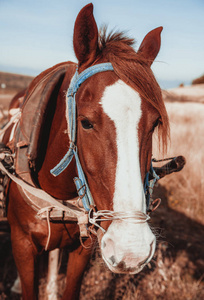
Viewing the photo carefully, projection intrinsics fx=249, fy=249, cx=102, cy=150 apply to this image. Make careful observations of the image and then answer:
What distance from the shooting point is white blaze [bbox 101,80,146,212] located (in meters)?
1.23

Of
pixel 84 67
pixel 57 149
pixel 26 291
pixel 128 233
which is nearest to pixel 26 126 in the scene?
pixel 57 149

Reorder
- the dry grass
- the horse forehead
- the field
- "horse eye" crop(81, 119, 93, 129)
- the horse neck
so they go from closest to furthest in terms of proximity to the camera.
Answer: the horse forehead
"horse eye" crop(81, 119, 93, 129)
the horse neck
the field
the dry grass

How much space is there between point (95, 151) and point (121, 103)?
296 mm

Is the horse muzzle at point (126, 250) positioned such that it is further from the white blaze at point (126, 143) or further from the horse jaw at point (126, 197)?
the white blaze at point (126, 143)

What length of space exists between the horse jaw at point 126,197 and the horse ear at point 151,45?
60 cm

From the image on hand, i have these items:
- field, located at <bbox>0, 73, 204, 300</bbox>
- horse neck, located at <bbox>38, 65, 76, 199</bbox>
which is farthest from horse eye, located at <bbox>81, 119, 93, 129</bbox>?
field, located at <bbox>0, 73, 204, 300</bbox>

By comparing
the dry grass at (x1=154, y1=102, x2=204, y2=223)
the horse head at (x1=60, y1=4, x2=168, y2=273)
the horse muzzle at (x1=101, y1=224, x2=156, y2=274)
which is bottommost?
the dry grass at (x1=154, y1=102, x2=204, y2=223)

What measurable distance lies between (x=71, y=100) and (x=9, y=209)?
3.89ft

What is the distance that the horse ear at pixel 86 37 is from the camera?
1469mm

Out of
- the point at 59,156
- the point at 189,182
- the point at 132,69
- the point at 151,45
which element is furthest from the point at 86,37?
the point at 189,182

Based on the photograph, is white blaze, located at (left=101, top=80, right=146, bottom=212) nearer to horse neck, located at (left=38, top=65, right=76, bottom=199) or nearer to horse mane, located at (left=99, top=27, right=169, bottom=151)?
horse mane, located at (left=99, top=27, right=169, bottom=151)

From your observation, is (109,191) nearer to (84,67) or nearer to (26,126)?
(84,67)

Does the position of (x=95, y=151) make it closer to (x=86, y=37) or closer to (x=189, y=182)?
(x=86, y=37)

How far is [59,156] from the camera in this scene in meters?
1.78
